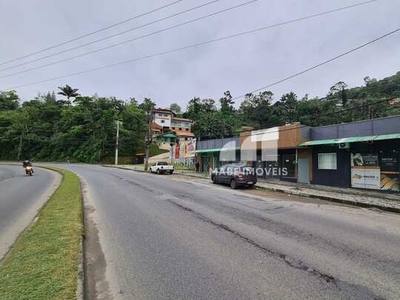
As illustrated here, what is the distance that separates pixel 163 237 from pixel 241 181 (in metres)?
13.3

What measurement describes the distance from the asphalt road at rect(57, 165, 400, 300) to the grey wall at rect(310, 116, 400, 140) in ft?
27.4

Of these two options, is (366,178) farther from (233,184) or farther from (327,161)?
(233,184)

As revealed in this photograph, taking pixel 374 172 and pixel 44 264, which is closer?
pixel 44 264

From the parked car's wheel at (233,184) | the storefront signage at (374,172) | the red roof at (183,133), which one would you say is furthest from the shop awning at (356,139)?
the red roof at (183,133)

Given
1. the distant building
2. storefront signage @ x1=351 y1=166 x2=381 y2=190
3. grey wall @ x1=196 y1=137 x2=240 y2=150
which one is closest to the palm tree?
the distant building

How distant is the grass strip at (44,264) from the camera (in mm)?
3834

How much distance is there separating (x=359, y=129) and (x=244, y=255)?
15726mm

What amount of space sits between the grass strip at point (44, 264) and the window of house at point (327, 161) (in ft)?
56.3

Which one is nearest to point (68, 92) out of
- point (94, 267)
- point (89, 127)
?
point (89, 127)

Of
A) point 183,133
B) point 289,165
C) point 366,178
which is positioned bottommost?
point 366,178

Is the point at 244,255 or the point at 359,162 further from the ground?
the point at 359,162

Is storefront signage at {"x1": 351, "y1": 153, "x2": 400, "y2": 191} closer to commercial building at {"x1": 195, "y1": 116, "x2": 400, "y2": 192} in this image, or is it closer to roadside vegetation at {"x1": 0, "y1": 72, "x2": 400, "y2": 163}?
commercial building at {"x1": 195, "y1": 116, "x2": 400, "y2": 192}

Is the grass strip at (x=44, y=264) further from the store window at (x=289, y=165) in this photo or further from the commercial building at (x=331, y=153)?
the store window at (x=289, y=165)

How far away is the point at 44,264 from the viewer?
15.7ft
